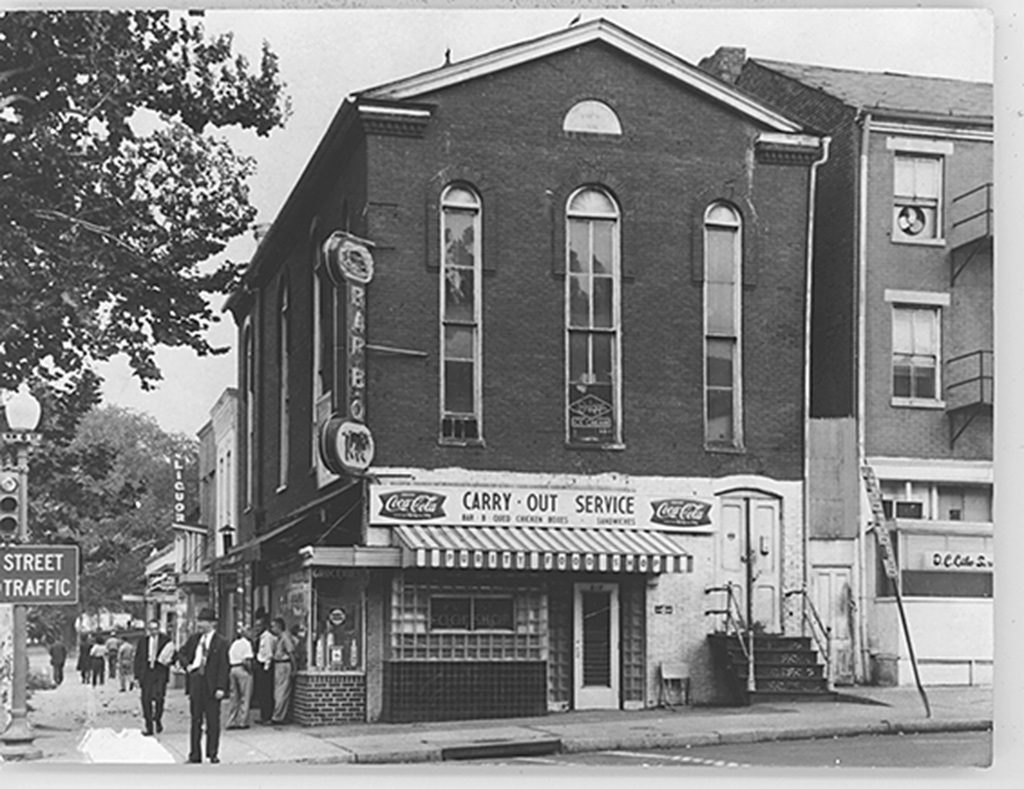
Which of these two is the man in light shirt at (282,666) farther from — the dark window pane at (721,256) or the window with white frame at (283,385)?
the dark window pane at (721,256)

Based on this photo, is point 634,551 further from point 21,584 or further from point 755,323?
point 21,584

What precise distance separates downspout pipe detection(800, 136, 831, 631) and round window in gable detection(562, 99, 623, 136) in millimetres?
1607

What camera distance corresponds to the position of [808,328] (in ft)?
54.5

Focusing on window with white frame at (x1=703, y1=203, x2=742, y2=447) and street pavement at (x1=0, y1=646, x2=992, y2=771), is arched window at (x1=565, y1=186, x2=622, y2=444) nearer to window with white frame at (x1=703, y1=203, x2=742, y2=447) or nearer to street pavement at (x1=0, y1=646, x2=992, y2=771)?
window with white frame at (x1=703, y1=203, x2=742, y2=447)

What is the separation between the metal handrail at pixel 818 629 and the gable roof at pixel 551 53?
3882 mm


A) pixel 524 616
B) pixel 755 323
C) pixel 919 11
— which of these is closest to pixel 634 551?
pixel 524 616

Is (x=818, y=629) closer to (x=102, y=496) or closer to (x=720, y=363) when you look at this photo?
(x=720, y=363)

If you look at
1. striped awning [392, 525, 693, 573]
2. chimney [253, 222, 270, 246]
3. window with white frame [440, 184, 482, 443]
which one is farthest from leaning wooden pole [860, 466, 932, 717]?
chimney [253, 222, 270, 246]

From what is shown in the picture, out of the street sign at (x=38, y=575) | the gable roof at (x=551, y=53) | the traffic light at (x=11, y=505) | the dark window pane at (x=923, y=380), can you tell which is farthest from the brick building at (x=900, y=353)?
the traffic light at (x=11, y=505)

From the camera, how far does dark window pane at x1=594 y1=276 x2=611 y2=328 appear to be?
54.0 ft

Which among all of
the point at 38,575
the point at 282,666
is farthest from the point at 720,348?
the point at 38,575

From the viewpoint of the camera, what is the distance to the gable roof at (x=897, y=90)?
15727mm

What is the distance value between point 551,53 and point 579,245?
1491 millimetres

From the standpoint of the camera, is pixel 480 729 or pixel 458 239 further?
pixel 458 239
